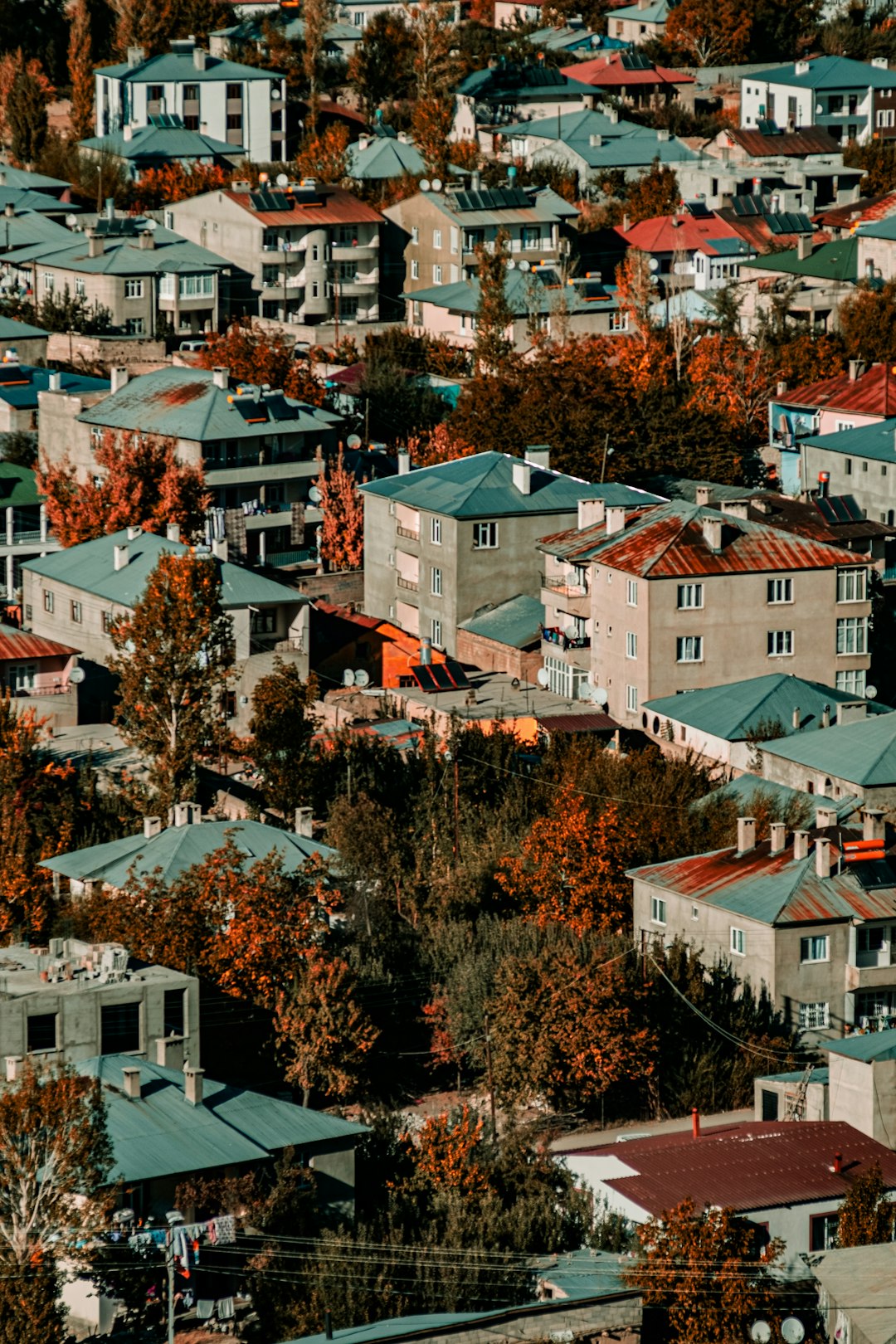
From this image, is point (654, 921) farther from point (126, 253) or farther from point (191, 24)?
point (191, 24)

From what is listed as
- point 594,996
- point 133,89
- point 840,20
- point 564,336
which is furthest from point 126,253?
point 594,996

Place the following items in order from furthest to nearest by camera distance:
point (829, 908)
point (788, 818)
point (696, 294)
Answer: point (696, 294) → point (788, 818) → point (829, 908)

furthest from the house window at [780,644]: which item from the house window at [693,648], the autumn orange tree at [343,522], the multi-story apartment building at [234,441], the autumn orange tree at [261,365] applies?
the autumn orange tree at [261,365]

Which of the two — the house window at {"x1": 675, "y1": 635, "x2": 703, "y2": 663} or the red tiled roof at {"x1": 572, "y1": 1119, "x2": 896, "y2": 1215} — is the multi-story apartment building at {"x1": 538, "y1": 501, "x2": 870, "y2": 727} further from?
the red tiled roof at {"x1": 572, "y1": 1119, "x2": 896, "y2": 1215}

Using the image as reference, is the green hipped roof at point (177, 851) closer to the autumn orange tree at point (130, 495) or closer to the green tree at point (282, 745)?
the green tree at point (282, 745)

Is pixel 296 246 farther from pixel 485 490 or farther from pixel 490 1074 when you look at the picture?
pixel 490 1074
